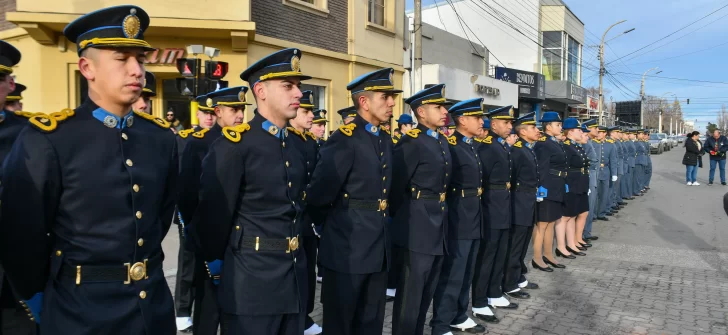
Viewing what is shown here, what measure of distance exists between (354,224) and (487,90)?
73.4 ft

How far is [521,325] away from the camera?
5219 mm

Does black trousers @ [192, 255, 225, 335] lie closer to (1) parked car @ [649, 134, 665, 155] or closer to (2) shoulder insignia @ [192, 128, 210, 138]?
(2) shoulder insignia @ [192, 128, 210, 138]

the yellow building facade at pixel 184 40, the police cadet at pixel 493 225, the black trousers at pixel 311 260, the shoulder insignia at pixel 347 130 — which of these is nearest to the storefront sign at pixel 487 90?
the yellow building facade at pixel 184 40

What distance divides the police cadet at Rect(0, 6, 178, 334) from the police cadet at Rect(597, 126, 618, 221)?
10445 millimetres

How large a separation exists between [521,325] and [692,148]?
1654 centimetres

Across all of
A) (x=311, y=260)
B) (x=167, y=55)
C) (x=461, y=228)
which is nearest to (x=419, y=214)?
(x=461, y=228)

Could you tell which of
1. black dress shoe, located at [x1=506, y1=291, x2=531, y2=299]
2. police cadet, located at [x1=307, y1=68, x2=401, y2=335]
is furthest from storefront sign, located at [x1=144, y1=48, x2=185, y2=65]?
black dress shoe, located at [x1=506, y1=291, x2=531, y2=299]

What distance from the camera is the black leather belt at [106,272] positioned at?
214 cm

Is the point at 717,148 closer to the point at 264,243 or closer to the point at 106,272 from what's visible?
the point at 264,243

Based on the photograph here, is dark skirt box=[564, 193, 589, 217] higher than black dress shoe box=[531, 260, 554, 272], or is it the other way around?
dark skirt box=[564, 193, 589, 217]

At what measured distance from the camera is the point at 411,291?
429cm

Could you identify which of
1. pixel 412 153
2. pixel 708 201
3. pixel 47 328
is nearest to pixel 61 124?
pixel 47 328

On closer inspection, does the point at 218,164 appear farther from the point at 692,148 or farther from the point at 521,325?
the point at 692,148

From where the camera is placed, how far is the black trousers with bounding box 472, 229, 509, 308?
5.49 metres
